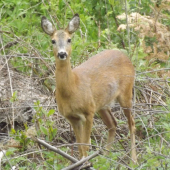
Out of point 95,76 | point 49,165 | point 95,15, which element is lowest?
point 49,165

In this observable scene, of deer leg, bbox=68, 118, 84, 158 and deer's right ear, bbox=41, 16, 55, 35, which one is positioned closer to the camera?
deer's right ear, bbox=41, 16, 55, 35

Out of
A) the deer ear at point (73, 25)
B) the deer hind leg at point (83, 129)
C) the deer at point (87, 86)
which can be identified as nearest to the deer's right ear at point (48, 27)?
the deer at point (87, 86)

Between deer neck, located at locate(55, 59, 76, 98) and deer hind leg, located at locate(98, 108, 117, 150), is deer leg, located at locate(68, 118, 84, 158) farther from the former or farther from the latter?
deer hind leg, located at locate(98, 108, 117, 150)

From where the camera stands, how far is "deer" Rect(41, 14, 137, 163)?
6.55 meters

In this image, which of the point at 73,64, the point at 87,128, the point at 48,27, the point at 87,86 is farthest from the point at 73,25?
the point at 73,64

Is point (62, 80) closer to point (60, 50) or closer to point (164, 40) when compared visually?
point (60, 50)

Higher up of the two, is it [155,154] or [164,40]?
[164,40]

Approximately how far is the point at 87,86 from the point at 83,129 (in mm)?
556

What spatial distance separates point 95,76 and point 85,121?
667 millimetres

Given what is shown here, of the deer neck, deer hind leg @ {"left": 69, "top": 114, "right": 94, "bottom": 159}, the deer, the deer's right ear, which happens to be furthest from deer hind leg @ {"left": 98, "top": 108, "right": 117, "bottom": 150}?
the deer's right ear

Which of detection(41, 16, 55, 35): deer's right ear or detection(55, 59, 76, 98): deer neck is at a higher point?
detection(41, 16, 55, 35): deer's right ear

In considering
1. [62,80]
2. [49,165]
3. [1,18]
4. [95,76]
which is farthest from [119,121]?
[1,18]

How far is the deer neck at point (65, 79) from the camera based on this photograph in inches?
255

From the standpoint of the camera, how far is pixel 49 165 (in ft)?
19.8
